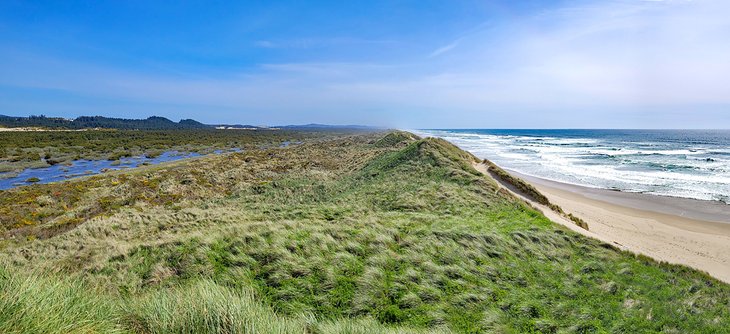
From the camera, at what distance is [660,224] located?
1702 cm

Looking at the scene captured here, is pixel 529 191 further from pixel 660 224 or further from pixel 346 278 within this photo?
pixel 346 278

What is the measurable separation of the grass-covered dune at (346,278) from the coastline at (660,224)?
4088 millimetres

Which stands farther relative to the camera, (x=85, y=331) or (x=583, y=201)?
(x=583, y=201)

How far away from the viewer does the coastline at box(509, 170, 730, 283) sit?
41.0 feet

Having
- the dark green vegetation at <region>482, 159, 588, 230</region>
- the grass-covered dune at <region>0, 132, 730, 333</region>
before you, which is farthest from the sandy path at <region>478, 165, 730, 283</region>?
the grass-covered dune at <region>0, 132, 730, 333</region>

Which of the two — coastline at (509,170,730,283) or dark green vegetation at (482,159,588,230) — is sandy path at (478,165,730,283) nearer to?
coastline at (509,170,730,283)

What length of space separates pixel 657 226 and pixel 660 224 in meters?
0.64

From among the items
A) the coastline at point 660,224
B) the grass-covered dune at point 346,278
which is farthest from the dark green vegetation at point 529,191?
the grass-covered dune at point 346,278

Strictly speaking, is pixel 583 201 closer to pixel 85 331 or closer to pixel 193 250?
pixel 193 250

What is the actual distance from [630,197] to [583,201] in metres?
4.11

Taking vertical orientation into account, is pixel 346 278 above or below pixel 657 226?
above

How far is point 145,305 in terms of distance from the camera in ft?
16.2

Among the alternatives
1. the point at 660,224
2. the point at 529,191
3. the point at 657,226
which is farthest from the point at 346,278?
the point at 660,224

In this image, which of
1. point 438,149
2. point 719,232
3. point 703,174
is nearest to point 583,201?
point 719,232
